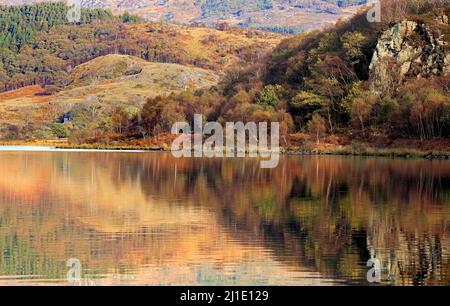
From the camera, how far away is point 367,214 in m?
34.0

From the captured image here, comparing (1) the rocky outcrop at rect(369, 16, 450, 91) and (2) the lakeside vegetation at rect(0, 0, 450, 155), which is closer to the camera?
(2) the lakeside vegetation at rect(0, 0, 450, 155)

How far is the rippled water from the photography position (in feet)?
69.6

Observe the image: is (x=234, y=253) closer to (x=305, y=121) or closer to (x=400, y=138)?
(x=400, y=138)

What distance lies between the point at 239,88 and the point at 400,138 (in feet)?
191

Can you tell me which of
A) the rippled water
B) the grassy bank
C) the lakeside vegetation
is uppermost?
the lakeside vegetation

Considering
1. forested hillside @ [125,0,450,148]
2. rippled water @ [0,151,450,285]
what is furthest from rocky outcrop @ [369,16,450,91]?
rippled water @ [0,151,450,285]

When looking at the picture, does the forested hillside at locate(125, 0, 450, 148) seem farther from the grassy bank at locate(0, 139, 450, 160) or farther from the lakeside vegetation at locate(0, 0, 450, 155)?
the grassy bank at locate(0, 139, 450, 160)

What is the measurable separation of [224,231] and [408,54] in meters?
96.5

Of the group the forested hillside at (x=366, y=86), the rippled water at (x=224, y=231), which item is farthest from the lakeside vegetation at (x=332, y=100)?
the rippled water at (x=224, y=231)

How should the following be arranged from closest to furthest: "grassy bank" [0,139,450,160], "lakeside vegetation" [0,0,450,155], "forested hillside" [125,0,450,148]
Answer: "grassy bank" [0,139,450,160], "lakeside vegetation" [0,0,450,155], "forested hillside" [125,0,450,148]

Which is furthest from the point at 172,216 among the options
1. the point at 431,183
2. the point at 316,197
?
the point at 431,183

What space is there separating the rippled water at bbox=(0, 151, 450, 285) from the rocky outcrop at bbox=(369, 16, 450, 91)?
68456 millimetres

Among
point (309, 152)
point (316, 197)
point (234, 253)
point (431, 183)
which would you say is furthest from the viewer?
point (309, 152)
